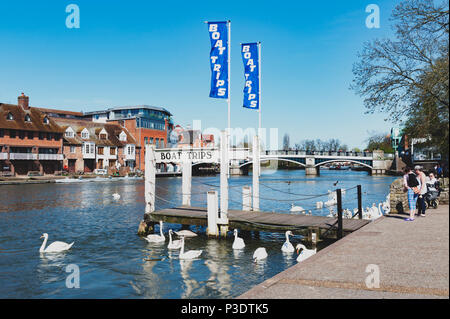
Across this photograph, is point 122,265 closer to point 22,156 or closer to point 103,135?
point 22,156

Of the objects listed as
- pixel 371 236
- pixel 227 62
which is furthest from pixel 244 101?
pixel 371 236

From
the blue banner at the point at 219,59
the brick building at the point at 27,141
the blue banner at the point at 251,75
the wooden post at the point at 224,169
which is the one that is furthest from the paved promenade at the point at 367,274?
the brick building at the point at 27,141

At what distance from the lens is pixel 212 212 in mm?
15852

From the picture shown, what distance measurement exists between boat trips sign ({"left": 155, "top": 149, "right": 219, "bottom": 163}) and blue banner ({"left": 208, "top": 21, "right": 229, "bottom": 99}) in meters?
2.59

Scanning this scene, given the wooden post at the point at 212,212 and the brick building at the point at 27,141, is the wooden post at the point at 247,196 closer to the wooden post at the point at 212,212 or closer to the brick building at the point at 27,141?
the wooden post at the point at 212,212

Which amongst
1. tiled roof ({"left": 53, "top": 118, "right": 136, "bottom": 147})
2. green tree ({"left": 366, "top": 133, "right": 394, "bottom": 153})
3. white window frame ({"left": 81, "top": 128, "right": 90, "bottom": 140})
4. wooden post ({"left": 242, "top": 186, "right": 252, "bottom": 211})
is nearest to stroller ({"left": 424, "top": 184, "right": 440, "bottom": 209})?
wooden post ({"left": 242, "top": 186, "right": 252, "bottom": 211})

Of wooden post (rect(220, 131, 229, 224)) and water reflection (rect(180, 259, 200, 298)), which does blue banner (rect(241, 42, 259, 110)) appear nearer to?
wooden post (rect(220, 131, 229, 224))

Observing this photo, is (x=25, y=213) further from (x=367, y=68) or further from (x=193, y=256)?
(x=367, y=68)

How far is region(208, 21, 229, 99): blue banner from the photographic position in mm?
16797

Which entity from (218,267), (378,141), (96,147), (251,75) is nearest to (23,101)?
(96,147)

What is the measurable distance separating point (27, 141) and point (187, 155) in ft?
182
